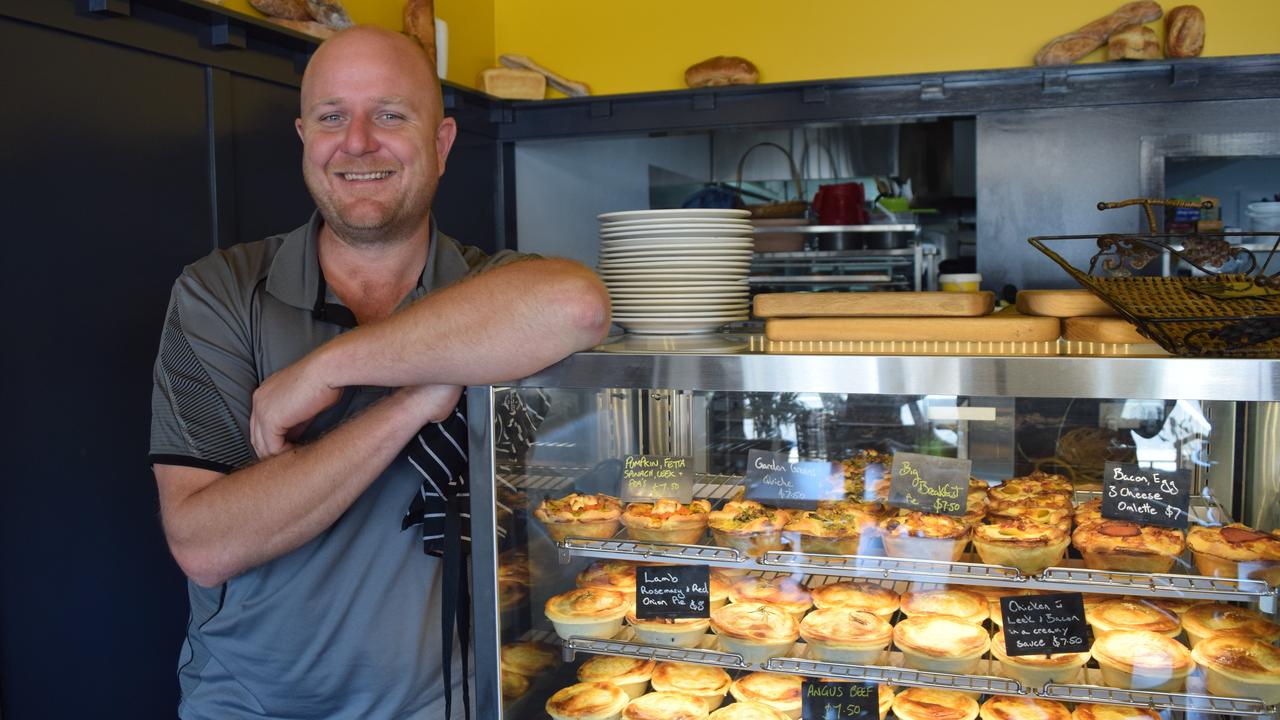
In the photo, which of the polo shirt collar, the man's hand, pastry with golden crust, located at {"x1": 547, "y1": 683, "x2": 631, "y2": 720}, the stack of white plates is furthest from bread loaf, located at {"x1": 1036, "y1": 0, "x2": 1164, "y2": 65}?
the man's hand

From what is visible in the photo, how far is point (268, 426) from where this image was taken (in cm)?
170

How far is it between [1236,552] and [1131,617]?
0.71 ft

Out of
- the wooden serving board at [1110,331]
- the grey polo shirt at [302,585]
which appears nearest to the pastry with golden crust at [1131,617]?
the wooden serving board at [1110,331]

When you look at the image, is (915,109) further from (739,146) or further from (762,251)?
(739,146)

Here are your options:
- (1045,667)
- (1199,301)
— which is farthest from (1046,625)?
(1199,301)

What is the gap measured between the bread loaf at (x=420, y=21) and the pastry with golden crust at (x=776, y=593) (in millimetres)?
3374

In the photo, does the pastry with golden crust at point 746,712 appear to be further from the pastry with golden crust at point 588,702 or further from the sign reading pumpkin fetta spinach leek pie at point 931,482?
the sign reading pumpkin fetta spinach leek pie at point 931,482

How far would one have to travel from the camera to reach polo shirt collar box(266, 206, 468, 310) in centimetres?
197

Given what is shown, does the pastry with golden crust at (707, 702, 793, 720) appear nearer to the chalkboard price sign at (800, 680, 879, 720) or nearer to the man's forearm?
the chalkboard price sign at (800, 680, 879, 720)

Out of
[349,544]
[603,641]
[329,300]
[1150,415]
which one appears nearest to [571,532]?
[603,641]

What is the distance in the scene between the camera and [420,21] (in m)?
4.50

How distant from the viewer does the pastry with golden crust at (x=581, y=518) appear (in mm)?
1837

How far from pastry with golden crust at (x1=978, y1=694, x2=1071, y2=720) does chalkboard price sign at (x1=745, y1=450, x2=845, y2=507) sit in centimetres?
47

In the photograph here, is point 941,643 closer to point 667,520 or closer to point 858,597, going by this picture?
point 858,597
